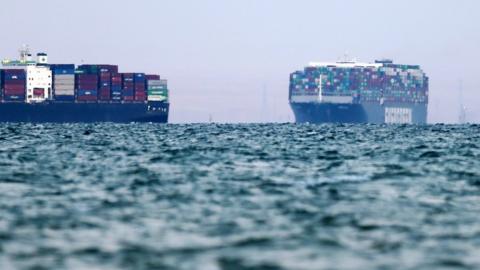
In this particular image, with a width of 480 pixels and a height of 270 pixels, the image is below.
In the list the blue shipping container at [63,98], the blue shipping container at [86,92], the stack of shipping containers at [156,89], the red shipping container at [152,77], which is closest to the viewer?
the blue shipping container at [86,92]

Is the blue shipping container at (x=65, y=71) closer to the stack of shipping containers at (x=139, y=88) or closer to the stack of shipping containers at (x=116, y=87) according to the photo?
the stack of shipping containers at (x=116, y=87)

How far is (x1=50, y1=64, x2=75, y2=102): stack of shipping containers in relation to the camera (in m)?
182

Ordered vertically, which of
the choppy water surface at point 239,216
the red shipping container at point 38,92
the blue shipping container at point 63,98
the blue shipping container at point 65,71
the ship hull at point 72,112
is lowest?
the ship hull at point 72,112

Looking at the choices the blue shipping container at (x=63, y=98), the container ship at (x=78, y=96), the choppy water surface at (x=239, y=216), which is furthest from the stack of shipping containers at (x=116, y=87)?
the choppy water surface at (x=239, y=216)

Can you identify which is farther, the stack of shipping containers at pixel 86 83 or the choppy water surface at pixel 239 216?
the stack of shipping containers at pixel 86 83

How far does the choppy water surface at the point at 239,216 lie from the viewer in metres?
14.8

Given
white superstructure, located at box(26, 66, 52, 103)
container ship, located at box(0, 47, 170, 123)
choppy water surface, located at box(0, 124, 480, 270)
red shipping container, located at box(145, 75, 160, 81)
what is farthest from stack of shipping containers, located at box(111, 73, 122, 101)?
choppy water surface, located at box(0, 124, 480, 270)

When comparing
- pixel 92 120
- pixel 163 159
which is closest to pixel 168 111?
pixel 92 120

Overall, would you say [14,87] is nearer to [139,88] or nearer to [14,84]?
[14,84]

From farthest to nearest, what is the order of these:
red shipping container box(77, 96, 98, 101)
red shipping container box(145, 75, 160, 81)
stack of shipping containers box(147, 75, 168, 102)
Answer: red shipping container box(145, 75, 160, 81) → stack of shipping containers box(147, 75, 168, 102) → red shipping container box(77, 96, 98, 101)

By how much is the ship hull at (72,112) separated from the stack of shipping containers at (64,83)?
52.3 inches

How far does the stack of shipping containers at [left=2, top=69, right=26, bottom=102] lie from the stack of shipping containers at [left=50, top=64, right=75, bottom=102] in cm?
601

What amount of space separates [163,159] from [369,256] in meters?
23.0

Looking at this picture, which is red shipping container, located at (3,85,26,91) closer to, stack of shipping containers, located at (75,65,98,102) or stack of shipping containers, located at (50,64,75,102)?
stack of shipping containers, located at (50,64,75,102)
